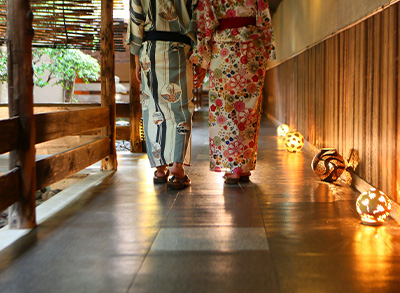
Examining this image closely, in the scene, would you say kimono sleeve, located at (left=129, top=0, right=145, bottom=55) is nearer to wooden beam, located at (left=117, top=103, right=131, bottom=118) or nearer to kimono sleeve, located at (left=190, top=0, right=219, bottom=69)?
kimono sleeve, located at (left=190, top=0, right=219, bottom=69)

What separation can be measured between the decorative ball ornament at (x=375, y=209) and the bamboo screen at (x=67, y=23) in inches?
130

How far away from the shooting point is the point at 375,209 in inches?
99.6

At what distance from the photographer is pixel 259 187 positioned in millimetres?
3629

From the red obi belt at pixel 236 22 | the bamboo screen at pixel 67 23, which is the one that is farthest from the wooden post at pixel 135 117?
the red obi belt at pixel 236 22

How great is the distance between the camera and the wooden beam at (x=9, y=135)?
230 centimetres

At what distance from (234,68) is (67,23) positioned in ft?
7.31

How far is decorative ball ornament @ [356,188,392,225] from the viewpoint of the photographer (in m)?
2.53

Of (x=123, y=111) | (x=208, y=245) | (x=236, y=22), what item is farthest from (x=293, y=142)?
(x=208, y=245)

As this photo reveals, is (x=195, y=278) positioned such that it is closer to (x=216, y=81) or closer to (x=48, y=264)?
(x=48, y=264)

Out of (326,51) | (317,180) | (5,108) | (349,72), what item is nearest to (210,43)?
(349,72)

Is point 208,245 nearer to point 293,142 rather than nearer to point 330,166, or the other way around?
point 330,166

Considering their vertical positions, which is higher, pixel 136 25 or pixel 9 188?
pixel 136 25

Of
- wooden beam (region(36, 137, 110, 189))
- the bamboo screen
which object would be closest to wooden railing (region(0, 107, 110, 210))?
wooden beam (region(36, 137, 110, 189))

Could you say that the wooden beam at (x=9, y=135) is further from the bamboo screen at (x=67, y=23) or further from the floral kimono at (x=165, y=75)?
the bamboo screen at (x=67, y=23)
